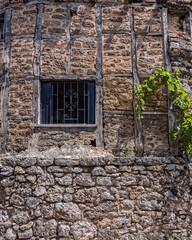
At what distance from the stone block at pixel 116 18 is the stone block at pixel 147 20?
0.67ft

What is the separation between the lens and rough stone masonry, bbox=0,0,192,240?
489 cm

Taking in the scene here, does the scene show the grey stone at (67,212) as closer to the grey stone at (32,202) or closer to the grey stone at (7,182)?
the grey stone at (32,202)

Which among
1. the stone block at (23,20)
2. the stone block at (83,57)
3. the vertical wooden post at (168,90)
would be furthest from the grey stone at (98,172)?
the stone block at (23,20)

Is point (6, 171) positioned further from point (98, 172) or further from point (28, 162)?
point (98, 172)

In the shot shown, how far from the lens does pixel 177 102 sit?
17.8ft

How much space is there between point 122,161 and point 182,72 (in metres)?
2.31

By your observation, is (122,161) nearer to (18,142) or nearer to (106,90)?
(106,90)

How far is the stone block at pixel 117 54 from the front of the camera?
221 inches

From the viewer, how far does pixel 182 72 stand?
5762 millimetres

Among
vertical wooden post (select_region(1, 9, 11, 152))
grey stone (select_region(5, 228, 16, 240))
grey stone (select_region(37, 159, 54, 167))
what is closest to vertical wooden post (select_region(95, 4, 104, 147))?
grey stone (select_region(37, 159, 54, 167))

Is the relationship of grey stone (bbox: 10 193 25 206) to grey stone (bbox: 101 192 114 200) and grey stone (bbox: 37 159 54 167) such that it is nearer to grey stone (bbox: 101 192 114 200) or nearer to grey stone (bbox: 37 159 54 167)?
grey stone (bbox: 37 159 54 167)

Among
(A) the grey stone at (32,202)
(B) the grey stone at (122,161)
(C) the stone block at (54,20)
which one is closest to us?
(A) the grey stone at (32,202)

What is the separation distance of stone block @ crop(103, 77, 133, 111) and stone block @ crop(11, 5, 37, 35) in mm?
1924

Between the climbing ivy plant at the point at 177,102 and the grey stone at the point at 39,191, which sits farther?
the climbing ivy plant at the point at 177,102
